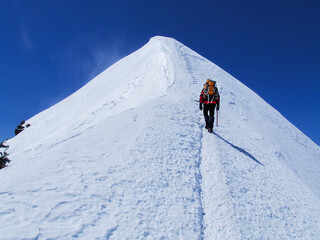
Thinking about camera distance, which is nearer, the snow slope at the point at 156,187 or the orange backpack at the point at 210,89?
the snow slope at the point at 156,187

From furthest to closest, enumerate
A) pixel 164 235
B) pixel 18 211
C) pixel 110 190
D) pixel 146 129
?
pixel 146 129
pixel 110 190
pixel 164 235
pixel 18 211

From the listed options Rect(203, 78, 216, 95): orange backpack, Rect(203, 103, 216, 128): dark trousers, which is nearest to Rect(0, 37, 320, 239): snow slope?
Rect(203, 103, 216, 128): dark trousers

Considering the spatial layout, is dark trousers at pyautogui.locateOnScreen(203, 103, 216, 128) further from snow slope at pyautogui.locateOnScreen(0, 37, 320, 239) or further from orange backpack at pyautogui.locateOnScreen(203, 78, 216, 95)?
orange backpack at pyautogui.locateOnScreen(203, 78, 216, 95)

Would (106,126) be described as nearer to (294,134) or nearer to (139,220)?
(139,220)

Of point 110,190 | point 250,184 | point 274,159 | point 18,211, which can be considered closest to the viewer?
point 18,211

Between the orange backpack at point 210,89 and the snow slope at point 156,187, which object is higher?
the orange backpack at point 210,89

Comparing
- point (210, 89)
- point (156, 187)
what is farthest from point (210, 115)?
point (156, 187)

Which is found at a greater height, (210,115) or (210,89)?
(210,89)

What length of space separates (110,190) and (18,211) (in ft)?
5.23

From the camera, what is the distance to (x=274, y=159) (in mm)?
8758

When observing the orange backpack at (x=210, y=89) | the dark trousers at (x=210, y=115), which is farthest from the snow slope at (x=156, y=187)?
the orange backpack at (x=210, y=89)

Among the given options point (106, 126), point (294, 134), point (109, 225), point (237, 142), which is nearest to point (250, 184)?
point (237, 142)

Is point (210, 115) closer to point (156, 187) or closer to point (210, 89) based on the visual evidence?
point (210, 89)

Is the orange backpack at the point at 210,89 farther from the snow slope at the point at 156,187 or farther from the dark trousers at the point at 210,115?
the snow slope at the point at 156,187
